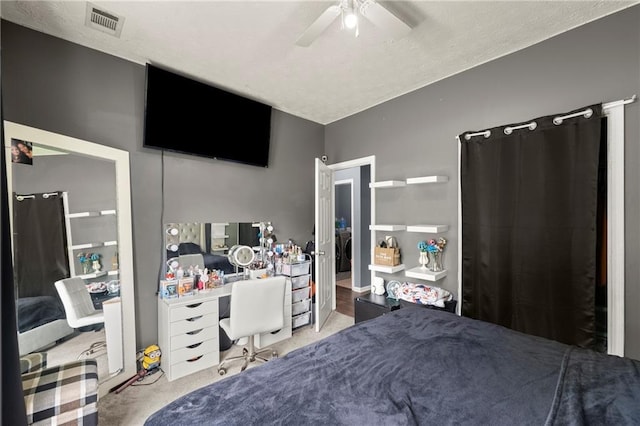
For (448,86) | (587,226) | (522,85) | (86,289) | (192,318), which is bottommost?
(192,318)

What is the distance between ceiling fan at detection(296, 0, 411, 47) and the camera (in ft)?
5.01

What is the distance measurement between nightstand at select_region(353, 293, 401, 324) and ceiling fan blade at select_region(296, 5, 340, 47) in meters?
2.40

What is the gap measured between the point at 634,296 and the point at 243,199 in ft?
11.1

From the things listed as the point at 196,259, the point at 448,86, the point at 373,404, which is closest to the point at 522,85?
the point at 448,86

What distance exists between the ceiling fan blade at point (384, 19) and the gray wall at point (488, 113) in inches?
49.3

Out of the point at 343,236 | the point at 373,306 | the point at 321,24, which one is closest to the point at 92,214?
the point at 321,24

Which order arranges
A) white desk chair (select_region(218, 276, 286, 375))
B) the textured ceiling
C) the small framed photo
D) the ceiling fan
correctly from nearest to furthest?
the ceiling fan
the small framed photo
the textured ceiling
white desk chair (select_region(218, 276, 286, 375))

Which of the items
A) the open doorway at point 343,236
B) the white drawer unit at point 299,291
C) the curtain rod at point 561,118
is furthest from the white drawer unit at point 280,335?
the curtain rod at point 561,118

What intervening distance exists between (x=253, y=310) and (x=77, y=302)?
49.7 inches

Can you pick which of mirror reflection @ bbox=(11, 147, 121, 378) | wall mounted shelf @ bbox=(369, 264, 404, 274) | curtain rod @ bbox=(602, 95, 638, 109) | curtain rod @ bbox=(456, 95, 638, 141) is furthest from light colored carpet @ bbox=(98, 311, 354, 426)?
curtain rod @ bbox=(602, 95, 638, 109)

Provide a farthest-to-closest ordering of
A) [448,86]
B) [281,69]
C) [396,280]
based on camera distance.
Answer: [396,280] < [448,86] < [281,69]

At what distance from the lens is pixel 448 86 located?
273cm

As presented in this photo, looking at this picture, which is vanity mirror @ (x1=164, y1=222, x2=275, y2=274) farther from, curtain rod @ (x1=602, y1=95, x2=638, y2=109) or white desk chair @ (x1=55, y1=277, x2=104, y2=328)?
curtain rod @ (x1=602, y1=95, x2=638, y2=109)

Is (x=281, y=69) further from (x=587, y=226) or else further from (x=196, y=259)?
(x=587, y=226)
